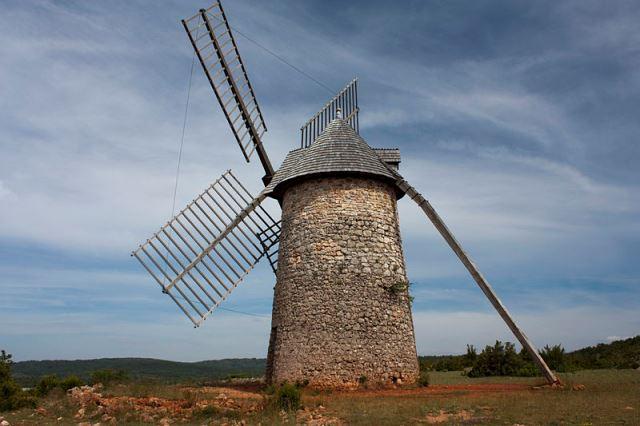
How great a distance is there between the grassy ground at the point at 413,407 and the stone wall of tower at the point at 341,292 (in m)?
0.80

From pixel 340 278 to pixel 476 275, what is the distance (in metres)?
3.62

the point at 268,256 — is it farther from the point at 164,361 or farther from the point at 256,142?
the point at 164,361

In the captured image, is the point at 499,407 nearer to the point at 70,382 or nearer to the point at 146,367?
the point at 70,382

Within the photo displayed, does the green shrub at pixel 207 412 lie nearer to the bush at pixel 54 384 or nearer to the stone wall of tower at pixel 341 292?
the stone wall of tower at pixel 341 292

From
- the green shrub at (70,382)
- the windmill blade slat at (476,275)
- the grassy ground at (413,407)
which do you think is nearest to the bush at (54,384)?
the green shrub at (70,382)

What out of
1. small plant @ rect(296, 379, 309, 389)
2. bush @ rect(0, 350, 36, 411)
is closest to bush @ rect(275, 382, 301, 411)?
small plant @ rect(296, 379, 309, 389)

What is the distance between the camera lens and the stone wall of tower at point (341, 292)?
1231cm

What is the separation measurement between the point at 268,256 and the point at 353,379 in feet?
16.4

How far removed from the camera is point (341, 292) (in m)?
12.8

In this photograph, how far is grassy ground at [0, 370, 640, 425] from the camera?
27.4 ft

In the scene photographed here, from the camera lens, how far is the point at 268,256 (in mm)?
15477

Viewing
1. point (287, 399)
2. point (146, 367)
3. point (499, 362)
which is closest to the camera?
point (287, 399)

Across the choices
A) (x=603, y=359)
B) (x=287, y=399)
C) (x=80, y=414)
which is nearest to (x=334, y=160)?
(x=287, y=399)

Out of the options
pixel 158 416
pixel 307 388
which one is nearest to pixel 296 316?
pixel 307 388
